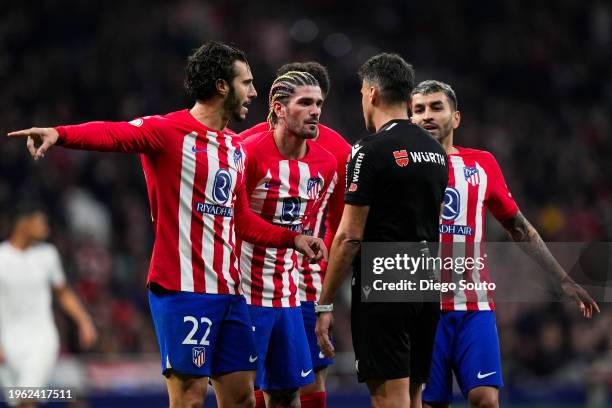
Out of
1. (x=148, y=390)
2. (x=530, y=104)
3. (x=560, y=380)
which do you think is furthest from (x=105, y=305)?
(x=530, y=104)

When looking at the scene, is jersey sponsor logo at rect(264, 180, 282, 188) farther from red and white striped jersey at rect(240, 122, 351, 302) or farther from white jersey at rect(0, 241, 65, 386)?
white jersey at rect(0, 241, 65, 386)

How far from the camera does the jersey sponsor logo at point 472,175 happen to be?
7.03 metres

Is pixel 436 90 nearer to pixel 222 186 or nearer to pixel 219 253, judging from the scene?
pixel 222 186

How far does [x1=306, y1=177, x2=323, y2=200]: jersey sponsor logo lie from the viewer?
6.72 metres

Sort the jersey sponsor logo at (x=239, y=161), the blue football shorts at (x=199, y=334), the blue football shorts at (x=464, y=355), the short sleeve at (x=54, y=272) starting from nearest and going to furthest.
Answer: the blue football shorts at (x=199, y=334) < the jersey sponsor logo at (x=239, y=161) < the blue football shorts at (x=464, y=355) < the short sleeve at (x=54, y=272)

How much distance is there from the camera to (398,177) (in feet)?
18.9

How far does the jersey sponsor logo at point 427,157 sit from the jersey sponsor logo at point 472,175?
1111 millimetres

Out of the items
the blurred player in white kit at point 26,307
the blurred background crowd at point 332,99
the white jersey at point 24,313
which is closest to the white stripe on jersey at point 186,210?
the blurred player in white kit at point 26,307

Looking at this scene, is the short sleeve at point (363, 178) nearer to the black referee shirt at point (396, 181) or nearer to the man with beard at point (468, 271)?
A: the black referee shirt at point (396, 181)

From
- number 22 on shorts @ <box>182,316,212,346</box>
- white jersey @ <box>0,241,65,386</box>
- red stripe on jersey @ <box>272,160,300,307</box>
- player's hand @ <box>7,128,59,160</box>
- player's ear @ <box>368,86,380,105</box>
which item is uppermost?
A: player's ear @ <box>368,86,380,105</box>

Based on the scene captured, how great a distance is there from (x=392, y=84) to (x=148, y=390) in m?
7.35

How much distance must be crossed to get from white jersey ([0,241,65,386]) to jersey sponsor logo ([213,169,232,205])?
4.39 meters

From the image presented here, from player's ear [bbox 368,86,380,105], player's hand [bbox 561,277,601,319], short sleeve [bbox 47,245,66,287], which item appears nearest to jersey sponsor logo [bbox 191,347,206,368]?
player's ear [bbox 368,86,380,105]

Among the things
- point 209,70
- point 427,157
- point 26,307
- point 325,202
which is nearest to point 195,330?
point 209,70
